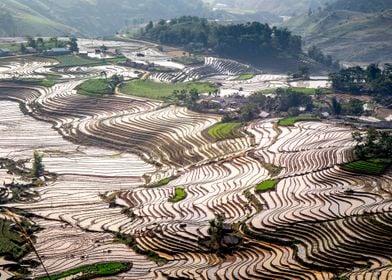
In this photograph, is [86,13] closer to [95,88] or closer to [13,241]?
[95,88]

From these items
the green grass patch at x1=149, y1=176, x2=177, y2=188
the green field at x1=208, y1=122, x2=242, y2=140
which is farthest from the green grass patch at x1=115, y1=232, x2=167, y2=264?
the green field at x1=208, y1=122, x2=242, y2=140

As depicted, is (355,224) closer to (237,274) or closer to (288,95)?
(237,274)

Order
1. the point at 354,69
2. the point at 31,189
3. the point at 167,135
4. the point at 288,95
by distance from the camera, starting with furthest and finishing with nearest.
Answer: the point at 354,69 → the point at 288,95 → the point at 167,135 → the point at 31,189

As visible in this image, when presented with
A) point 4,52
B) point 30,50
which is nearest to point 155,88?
point 30,50

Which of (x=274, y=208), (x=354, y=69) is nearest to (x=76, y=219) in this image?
(x=274, y=208)

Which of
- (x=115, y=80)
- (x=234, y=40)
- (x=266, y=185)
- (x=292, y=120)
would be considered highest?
(x=234, y=40)

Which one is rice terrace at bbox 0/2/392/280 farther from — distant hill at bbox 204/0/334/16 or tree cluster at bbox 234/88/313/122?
distant hill at bbox 204/0/334/16
